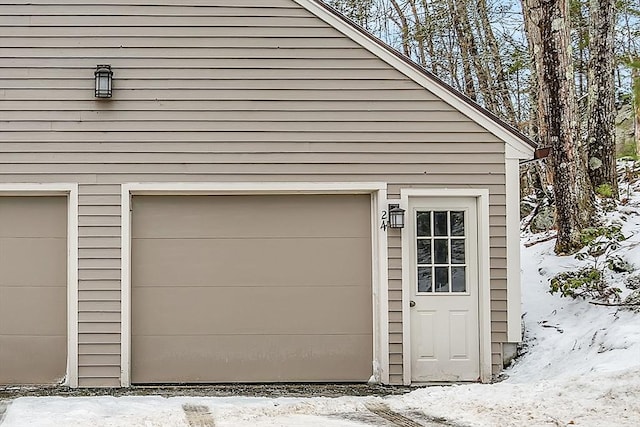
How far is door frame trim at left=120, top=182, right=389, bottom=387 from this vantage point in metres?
7.98

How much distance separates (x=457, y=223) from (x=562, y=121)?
8.49 feet

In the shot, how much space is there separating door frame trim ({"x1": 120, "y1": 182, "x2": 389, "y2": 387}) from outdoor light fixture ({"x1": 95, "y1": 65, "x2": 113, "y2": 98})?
35.6 inches

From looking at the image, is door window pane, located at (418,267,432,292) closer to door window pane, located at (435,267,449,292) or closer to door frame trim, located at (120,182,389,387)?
door window pane, located at (435,267,449,292)

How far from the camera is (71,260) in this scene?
7.95m

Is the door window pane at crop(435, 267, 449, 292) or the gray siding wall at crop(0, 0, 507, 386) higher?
the gray siding wall at crop(0, 0, 507, 386)

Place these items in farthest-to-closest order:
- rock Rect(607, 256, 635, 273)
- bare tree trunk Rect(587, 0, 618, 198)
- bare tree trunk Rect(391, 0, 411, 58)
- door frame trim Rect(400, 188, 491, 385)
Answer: bare tree trunk Rect(391, 0, 411, 58) → bare tree trunk Rect(587, 0, 618, 198) → rock Rect(607, 256, 635, 273) → door frame trim Rect(400, 188, 491, 385)

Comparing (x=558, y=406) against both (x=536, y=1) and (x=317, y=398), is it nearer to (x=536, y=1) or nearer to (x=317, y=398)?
(x=317, y=398)

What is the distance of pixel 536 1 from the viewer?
1017 centimetres

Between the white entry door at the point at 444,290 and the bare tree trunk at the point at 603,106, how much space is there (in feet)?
13.9

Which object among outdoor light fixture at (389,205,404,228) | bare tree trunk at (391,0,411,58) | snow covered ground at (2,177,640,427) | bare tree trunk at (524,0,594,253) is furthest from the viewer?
bare tree trunk at (391,0,411,58)

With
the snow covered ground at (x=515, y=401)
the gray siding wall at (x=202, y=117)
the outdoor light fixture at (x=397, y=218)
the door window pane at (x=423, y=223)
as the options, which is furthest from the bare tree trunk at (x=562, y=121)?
the outdoor light fixture at (x=397, y=218)

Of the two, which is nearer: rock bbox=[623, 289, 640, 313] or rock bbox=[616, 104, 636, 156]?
rock bbox=[623, 289, 640, 313]

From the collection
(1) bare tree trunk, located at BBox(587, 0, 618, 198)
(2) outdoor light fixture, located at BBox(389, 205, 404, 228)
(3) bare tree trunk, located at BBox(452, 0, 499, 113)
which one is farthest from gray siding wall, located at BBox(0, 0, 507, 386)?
(3) bare tree trunk, located at BBox(452, 0, 499, 113)

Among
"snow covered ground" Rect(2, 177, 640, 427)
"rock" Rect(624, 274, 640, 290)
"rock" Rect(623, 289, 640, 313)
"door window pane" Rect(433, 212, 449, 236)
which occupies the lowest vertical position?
"snow covered ground" Rect(2, 177, 640, 427)
